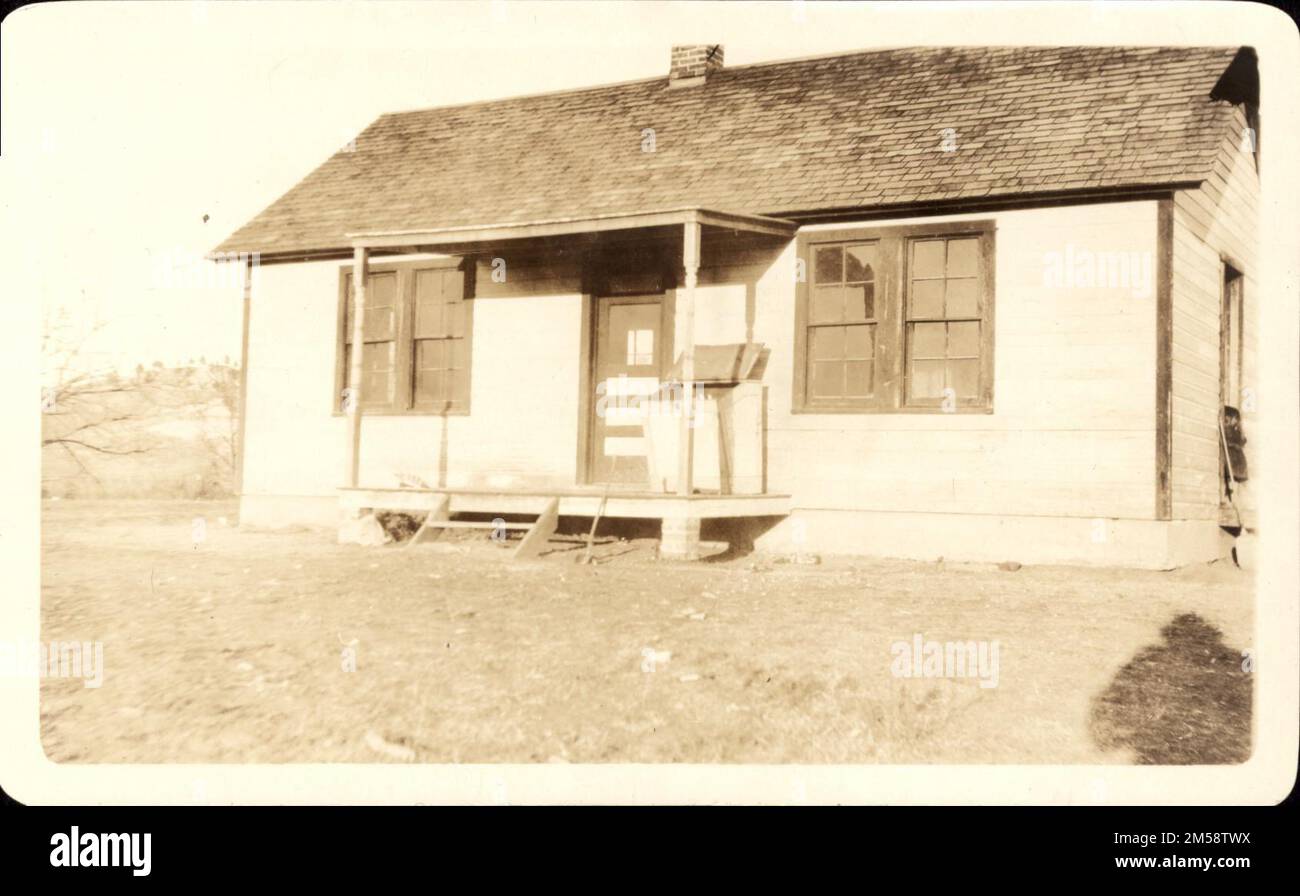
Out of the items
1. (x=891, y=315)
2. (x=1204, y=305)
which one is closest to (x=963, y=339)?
(x=891, y=315)

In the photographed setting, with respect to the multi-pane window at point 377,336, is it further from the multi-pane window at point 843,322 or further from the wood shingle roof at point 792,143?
the multi-pane window at point 843,322

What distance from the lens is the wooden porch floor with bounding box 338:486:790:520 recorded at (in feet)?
28.4

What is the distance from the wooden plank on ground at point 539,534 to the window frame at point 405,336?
2335mm

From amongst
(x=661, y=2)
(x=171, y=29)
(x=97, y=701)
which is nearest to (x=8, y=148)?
(x=171, y=29)

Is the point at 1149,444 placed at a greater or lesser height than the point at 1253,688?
greater

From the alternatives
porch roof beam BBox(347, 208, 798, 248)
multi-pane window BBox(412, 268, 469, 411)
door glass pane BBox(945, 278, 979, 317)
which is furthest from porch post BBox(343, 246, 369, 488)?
door glass pane BBox(945, 278, 979, 317)

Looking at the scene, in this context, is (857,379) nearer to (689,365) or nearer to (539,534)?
(689,365)

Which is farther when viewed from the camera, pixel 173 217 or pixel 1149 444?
pixel 1149 444

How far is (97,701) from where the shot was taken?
16.0 feet

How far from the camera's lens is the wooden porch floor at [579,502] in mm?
8648

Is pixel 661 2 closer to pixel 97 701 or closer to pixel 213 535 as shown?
pixel 97 701

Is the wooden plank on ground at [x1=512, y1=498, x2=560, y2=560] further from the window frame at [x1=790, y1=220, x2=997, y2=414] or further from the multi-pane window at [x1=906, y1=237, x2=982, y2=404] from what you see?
the multi-pane window at [x1=906, y1=237, x2=982, y2=404]

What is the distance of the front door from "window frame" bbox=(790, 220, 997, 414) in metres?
1.68

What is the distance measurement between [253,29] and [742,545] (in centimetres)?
619
